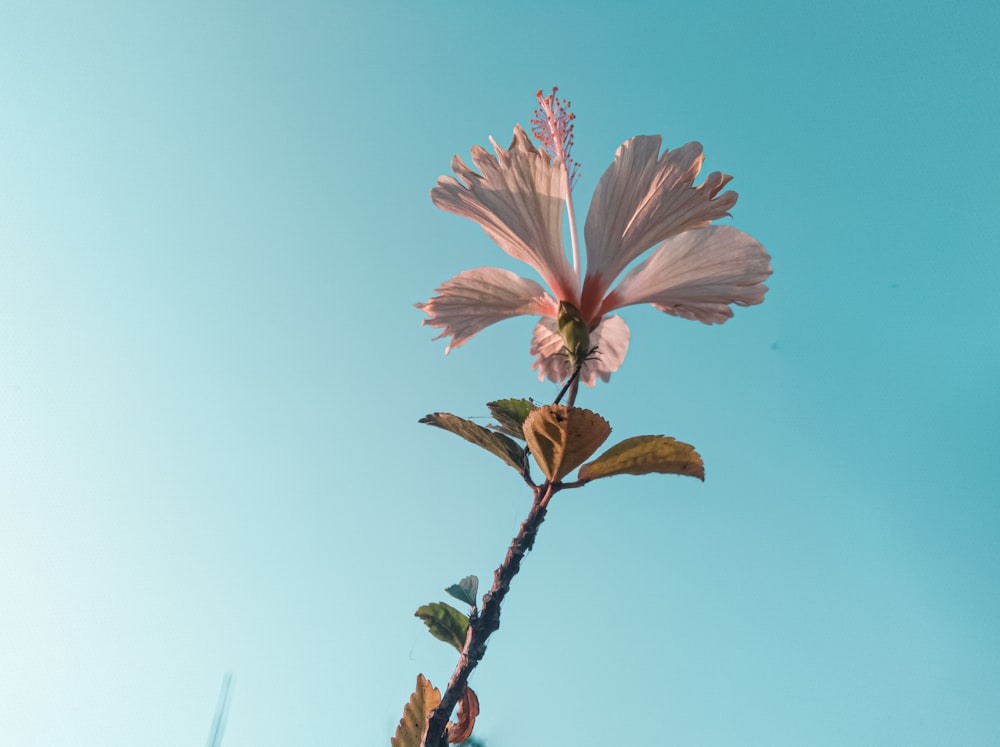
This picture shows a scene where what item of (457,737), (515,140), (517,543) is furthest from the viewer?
(515,140)

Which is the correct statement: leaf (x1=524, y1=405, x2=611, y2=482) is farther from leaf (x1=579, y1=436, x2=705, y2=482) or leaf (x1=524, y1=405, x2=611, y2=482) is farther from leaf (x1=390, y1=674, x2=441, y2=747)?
leaf (x1=390, y1=674, x2=441, y2=747)

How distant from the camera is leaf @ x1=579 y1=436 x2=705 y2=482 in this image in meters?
0.75

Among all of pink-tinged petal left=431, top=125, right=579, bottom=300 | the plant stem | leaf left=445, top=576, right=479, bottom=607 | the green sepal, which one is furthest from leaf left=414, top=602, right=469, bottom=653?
pink-tinged petal left=431, top=125, right=579, bottom=300

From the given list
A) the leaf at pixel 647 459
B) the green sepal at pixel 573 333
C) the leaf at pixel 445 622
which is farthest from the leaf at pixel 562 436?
the leaf at pixel 445 622

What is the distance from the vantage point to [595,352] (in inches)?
41.3

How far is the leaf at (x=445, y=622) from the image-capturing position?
0.82 meters

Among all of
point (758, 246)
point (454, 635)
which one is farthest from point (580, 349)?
point (454, 635)

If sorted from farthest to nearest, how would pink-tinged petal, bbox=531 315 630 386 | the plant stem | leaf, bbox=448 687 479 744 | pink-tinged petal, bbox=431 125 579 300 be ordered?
pink-tinged petal, bbox=531 315 630 386
pink-tinged petal, bbox=431 125 579 300
leaf, bbox=448 687 479 744
the plant stem

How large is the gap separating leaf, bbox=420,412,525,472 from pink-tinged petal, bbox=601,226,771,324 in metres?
0.26

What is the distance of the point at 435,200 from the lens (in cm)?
92

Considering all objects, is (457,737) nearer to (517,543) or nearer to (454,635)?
(454,635)

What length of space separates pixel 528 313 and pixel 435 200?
0.21m

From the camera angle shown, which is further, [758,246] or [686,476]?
[758,246]

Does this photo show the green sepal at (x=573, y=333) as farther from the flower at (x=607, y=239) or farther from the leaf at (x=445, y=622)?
the leaf at (x=445, y=622)
